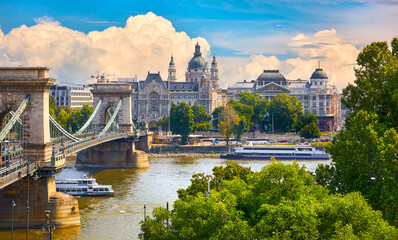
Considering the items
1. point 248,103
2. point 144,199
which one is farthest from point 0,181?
point 248,103

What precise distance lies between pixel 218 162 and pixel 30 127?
5679cm

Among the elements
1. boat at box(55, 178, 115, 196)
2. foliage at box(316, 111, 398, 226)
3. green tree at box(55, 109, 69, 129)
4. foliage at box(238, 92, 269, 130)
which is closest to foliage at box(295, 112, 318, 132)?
foliage at box(238, 92, 269, 130)

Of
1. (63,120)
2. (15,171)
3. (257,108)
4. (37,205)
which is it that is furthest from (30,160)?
(257,108)

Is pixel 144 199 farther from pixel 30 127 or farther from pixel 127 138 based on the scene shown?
pixel 127 138

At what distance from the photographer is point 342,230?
31.5 meters

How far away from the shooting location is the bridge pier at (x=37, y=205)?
172 ft

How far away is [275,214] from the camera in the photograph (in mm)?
33031

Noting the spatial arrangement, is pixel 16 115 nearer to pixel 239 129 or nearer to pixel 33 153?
pixel 33 153

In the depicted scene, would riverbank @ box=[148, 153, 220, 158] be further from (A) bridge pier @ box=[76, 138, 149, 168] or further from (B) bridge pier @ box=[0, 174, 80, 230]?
(B) bridge pier @ box=[0, 174, 80, 230]

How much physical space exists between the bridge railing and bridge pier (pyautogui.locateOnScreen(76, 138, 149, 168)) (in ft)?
151

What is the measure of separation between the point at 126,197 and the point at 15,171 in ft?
66.7

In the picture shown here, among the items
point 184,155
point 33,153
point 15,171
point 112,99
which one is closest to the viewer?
point 15,171

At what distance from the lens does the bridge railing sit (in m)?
48.2

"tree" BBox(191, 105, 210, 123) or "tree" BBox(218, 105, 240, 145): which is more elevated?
"tree" BBox(191, 105, 210, 123)
